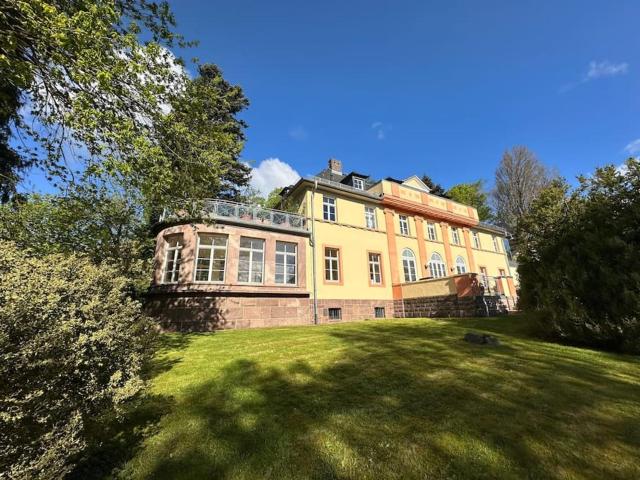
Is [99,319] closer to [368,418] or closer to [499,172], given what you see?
[368,418]

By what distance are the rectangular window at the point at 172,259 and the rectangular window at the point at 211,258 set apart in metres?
1.05

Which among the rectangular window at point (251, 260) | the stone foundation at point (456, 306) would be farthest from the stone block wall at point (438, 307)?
the rectangular window at point (251, 260)

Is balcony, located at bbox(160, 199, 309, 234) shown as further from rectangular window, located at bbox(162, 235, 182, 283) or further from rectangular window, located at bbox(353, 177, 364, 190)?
rectangular window, located at bbox(353, 177, 364, 190)

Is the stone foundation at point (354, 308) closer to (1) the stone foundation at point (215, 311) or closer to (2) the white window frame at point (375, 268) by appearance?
(2) the white window frame at point (375, 268)

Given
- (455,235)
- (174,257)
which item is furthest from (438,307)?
(174,257)

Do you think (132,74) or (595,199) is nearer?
(132,74)

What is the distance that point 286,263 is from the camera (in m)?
16.1

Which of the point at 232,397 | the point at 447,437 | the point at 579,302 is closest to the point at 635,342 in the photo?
the point at 579,302

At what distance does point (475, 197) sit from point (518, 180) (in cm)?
777

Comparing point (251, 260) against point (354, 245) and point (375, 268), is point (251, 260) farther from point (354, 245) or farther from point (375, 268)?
point (375, 268)

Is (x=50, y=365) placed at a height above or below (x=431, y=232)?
below

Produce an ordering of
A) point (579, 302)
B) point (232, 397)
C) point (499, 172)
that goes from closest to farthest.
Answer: point (232, 397) → point (579, 302) → point (499, 172)

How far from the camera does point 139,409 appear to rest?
163 inches

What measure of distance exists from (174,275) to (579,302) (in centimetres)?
1519
